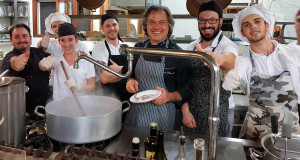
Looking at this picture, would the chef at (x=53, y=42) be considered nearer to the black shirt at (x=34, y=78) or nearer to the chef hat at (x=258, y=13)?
the black shirt at (x=34, y=78)

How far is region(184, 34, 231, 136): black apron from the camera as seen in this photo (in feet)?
5.91

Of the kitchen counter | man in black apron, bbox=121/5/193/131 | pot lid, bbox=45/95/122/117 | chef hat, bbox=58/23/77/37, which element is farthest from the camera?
chef hat, bbox=58/23/77/37

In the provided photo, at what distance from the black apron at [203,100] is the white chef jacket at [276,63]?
0.87 ft

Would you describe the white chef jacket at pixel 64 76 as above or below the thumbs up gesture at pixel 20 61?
below

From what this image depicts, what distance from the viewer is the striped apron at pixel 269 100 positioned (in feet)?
5.16

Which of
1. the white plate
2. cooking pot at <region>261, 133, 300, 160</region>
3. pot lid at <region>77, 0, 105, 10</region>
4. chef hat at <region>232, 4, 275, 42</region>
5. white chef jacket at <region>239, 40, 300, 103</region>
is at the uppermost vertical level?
pot lid at <region>77, 0, 105, 10</region>

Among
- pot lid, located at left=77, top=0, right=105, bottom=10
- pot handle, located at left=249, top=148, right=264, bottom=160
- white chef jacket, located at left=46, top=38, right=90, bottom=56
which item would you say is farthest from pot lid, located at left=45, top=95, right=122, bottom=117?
pot lid, located at left=77, top=0, right=105, bottom=10

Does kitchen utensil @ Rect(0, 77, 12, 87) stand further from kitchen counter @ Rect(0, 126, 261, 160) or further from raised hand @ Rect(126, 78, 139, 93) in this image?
raised hand @ Rect(126, 78, 139, 93)

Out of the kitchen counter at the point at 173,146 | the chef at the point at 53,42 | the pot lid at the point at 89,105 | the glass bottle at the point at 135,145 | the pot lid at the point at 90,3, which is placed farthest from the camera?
the pot lid at the point at 90,3

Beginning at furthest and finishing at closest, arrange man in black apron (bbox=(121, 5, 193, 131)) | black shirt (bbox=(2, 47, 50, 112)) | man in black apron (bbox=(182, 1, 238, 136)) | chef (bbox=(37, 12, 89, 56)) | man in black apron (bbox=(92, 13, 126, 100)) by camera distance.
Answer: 1. chef (bbox=(37, 12, 89, 56))
2. man in black apron (bbox=(92, 13, 126, 100))
3. black shirt (bbox=(2, 47, 50, 112))
4. man in black apron (bbox=(182, 1, 238, 136))
5. man in black apron (bbox=(121, 5, 193, 131))

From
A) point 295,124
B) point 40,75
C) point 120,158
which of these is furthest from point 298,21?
point 40,75

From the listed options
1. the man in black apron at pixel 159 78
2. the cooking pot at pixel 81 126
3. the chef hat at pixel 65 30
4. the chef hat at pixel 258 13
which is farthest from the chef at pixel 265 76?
the chef hat at pixel 65 30

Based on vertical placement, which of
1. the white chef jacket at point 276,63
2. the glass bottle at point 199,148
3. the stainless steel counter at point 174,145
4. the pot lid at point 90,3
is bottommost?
the stainless steel counter at point 174,145

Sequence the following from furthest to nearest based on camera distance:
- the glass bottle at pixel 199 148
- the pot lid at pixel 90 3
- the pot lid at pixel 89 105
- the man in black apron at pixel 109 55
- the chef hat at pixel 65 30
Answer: the pot lid at pixel 90 3, the man in black apron at pixel 109 55, the chef hat at pixel 65 30, the pot lid at pixel 89 105, the glass bottle at pixel 199 148
